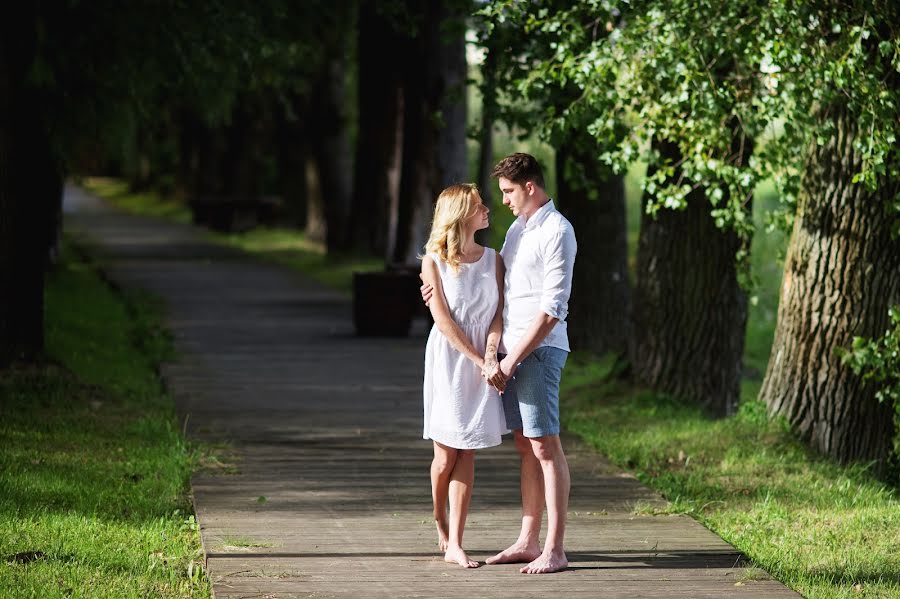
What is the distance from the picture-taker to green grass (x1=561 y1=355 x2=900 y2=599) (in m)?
7.27

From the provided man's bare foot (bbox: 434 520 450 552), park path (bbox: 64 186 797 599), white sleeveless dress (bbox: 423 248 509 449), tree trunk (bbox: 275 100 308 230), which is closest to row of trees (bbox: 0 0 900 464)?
park path (bbox: 64 186 797 599)

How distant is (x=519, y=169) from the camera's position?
6672 mm

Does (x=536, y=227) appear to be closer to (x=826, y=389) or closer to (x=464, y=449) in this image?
(x=464, y=449)

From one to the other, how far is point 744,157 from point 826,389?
2.53 meters

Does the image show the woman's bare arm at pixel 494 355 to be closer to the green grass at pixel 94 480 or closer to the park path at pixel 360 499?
the park path at pixel 360 499

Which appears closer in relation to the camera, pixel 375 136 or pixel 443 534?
pixel 443 534

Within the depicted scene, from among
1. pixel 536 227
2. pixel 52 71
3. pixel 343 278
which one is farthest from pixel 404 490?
pixel 343 278

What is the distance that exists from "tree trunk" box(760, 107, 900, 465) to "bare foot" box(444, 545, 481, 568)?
413 cm

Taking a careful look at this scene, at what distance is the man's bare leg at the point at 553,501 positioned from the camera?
6.75 m

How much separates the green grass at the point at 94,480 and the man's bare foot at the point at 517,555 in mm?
1382

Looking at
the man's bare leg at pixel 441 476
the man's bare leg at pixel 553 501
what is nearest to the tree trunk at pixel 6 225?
the man's bare leg at pixel 441 476

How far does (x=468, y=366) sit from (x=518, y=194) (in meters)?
0.83

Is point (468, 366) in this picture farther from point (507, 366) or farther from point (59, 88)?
point (59, 88)

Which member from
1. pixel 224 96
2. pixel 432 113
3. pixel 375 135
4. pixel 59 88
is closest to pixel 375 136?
pixel 375 135
